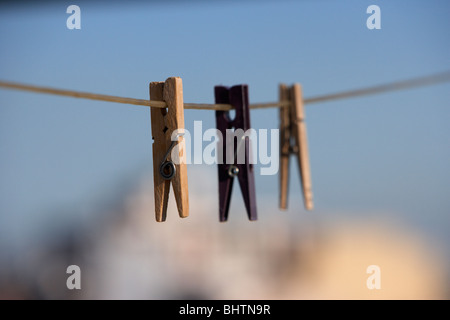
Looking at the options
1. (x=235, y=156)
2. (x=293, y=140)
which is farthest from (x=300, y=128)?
(x=235, y=156)

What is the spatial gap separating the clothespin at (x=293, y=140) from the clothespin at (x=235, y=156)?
0.31 meters

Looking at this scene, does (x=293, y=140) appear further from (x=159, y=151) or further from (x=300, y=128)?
(x=159, y=151)

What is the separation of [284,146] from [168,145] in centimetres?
77

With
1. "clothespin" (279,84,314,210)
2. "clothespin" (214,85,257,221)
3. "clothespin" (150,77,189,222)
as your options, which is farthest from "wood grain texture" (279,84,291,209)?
"clothespin" (150,77,189,222)

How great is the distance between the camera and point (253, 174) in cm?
271

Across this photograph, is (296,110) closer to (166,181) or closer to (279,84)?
(279,84)

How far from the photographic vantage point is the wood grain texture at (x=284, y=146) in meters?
2.99

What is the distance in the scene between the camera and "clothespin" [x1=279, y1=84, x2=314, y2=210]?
2.88m

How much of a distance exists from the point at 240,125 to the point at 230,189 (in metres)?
0.28

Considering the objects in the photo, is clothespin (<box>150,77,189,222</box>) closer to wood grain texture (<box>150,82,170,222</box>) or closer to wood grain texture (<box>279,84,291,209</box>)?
wood grain texture (<box>150,82,170,222</box>)

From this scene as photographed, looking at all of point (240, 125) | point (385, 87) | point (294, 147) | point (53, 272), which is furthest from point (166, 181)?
point (53, 272)

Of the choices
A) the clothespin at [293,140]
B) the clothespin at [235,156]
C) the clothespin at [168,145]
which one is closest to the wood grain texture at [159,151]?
the clothespin at [168,145]

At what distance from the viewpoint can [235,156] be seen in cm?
269

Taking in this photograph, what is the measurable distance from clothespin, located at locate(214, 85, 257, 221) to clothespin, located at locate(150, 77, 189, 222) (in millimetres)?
297
